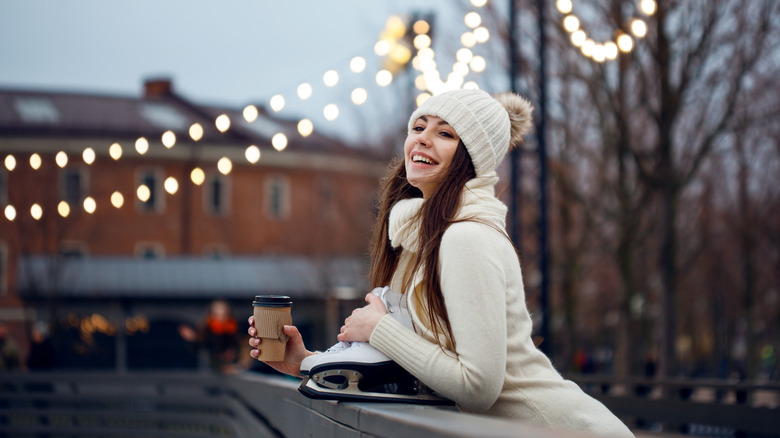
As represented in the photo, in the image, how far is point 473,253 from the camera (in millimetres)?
2709

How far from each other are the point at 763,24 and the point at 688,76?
4.36 ft

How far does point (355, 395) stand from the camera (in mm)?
2973

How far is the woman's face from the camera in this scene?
10.2 ft

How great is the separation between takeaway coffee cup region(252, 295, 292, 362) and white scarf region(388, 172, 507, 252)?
1.39 feet

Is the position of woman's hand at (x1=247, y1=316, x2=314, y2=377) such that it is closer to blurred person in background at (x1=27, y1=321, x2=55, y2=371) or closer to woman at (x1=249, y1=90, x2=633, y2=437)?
woman at (x1=249, y1=90, x2=633, y2=437)

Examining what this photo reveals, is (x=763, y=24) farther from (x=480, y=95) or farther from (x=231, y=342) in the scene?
(x=480, y=95)

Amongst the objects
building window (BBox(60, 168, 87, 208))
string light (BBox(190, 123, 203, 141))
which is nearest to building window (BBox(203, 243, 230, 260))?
building window (BBox(60, 168, 87, 208))

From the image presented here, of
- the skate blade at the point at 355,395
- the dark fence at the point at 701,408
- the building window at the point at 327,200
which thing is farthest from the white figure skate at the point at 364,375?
the building window at the point at 327,200

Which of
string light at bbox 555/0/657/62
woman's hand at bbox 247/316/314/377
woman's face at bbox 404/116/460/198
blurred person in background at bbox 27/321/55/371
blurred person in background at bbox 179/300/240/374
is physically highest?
string light at bbox 555/0/657/62

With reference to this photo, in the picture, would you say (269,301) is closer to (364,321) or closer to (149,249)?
(364,321)

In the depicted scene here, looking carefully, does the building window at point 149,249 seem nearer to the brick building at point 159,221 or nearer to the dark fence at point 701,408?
the brick building at point 159,221

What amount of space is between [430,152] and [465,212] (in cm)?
32

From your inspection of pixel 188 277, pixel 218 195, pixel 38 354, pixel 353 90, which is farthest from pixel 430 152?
pixel 218 195

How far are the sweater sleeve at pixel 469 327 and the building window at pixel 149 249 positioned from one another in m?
41.7
